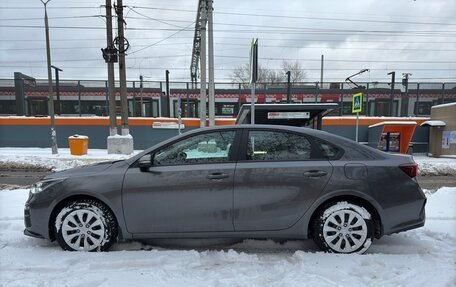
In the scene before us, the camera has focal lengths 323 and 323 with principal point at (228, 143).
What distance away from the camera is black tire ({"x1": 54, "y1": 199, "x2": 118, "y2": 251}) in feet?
11.9

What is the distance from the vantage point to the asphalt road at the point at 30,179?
898 cm

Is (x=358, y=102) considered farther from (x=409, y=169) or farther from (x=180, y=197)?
(x=180, y=197)

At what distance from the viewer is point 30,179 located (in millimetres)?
9695

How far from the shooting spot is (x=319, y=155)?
12.1 ft

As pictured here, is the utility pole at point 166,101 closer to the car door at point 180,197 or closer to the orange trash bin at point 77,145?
the orange trash bin at point 77,145

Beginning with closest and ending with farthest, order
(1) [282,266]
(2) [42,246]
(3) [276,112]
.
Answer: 1. (1) [282,266]
2. (2) [42,246]
3. (3) [276,112]

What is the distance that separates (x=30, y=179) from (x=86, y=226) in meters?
7.45

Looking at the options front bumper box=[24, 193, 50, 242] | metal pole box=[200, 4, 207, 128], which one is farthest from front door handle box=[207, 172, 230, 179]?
metal pole box=[200, 4, 207, 128]

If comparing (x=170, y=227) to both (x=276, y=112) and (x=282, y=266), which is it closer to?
(x=282, y=266)

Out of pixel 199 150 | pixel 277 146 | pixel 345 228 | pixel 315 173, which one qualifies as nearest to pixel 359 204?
pixel 345 228

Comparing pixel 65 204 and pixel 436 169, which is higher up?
pixel 65 204

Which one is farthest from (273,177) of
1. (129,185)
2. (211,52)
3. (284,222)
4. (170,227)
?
(211,52)

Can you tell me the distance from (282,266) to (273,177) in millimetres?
920

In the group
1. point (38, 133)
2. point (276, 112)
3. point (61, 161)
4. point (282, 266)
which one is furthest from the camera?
point (38, 133)
